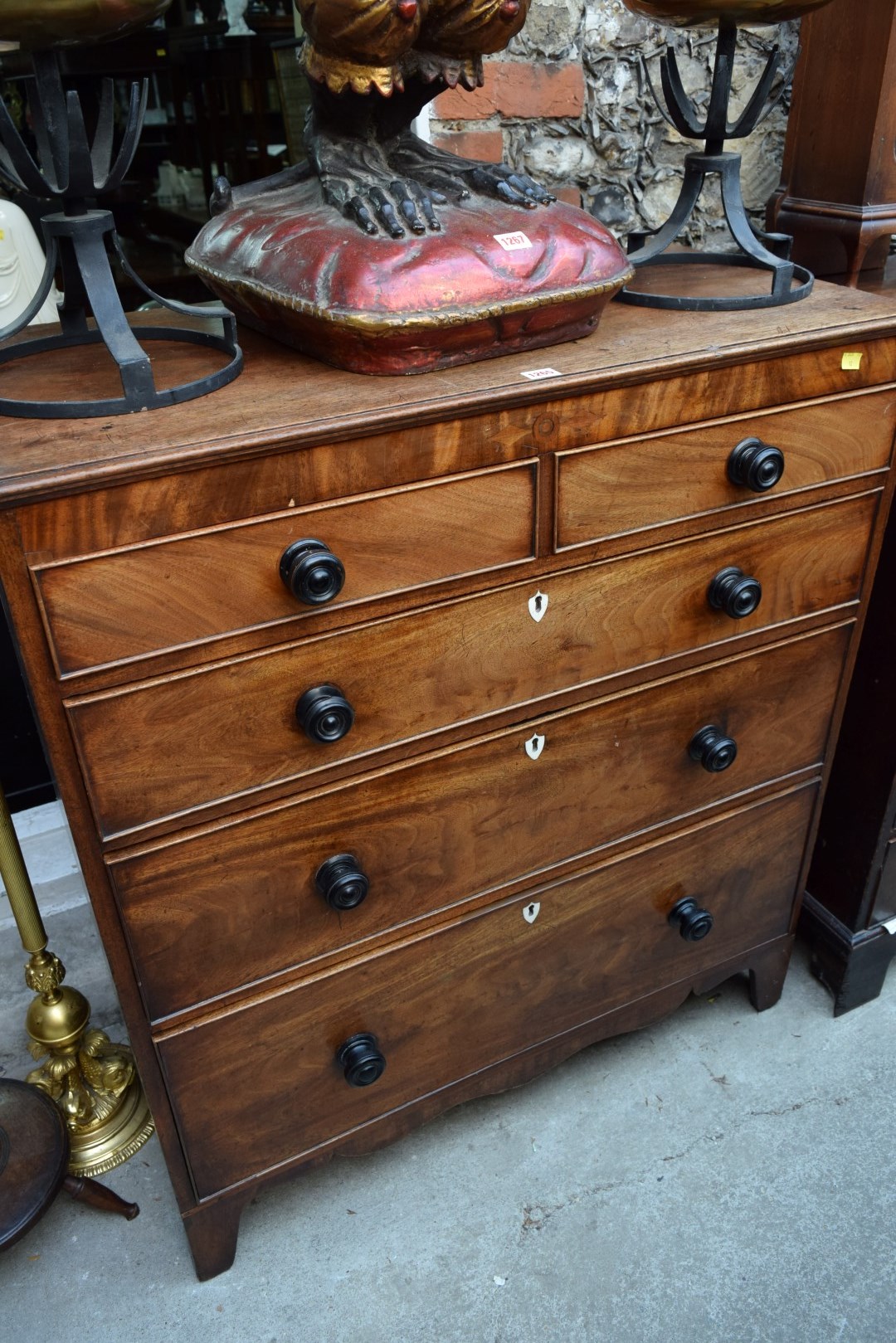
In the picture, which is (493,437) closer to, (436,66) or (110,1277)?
(436,66)

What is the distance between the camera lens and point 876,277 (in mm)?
1848

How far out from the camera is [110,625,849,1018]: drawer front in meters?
1.31

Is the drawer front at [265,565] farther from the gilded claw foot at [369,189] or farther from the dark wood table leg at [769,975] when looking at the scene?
the dark wood table leg at [769,975]

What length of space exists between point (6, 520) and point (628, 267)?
0.84 meters

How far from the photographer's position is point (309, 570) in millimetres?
1147

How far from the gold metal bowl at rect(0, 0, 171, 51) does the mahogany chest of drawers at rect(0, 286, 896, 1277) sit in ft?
1.27

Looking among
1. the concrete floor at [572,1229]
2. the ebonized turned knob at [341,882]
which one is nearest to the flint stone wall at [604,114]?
the ebonized turned knob at [341,882]

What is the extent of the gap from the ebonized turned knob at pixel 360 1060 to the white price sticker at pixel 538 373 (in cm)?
97

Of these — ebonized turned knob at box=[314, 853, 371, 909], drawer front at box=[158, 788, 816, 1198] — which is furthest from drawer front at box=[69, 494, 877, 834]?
drawer front at box=[158, 788, 816, 1198]

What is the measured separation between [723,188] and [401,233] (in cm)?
61

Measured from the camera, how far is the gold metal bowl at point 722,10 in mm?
1421

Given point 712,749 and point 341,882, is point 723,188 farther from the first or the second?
point 341,882

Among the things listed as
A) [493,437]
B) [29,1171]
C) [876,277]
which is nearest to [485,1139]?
[29,1171]

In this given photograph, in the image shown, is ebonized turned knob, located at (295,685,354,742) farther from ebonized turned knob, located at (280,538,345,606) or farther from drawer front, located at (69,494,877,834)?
ebonized turned knob, located at (280,538,345,606)
